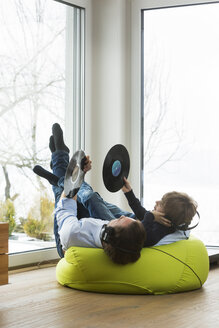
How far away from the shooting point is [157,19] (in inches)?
206

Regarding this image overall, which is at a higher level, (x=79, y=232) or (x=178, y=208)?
(x=178, y=208)

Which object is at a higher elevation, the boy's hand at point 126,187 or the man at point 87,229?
the boy's hand at point 126,187

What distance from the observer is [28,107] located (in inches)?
180

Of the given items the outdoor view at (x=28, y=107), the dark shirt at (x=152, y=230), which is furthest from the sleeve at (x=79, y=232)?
the outdoor view at (x=28, y=107)

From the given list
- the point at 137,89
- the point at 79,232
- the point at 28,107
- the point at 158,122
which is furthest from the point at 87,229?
the point at 137,89

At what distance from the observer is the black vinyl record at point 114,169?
12.5ft

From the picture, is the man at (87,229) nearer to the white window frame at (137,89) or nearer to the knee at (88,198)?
the knee at (88,198)

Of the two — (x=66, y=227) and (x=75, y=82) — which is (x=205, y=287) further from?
(x=75, y=82)

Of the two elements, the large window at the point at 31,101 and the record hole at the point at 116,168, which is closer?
the record hole at the point at 116,168

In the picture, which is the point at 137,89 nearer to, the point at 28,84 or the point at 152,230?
the point at 28,84

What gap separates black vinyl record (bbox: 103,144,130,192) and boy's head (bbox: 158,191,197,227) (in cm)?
46

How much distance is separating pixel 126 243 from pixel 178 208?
45 cm

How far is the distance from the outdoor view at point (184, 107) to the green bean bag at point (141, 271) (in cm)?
156

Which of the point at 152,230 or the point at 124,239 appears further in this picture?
the point at 152,230
